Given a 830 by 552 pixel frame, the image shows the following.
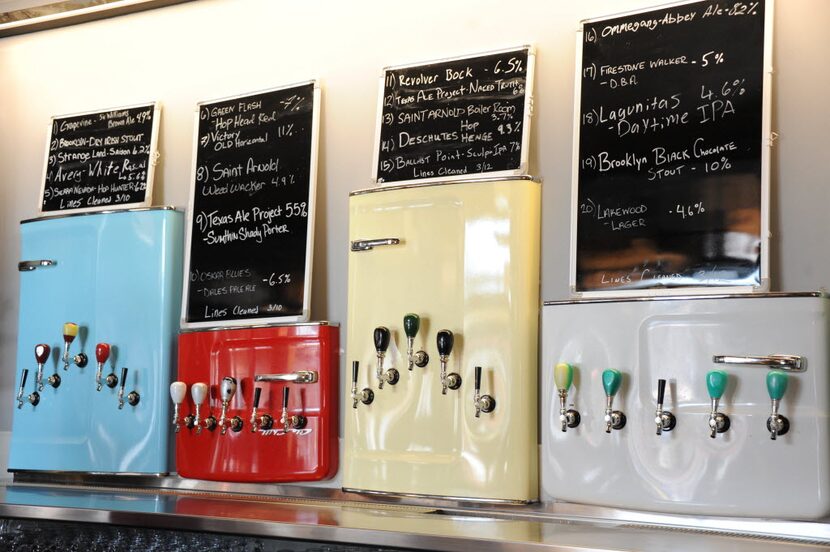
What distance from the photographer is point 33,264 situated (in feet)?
12.1

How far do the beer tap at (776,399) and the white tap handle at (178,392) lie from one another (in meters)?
1.89

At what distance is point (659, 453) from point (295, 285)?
4.36 feet

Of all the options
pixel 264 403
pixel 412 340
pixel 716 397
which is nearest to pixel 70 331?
pixel 264 403

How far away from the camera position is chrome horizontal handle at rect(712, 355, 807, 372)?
2428 mm

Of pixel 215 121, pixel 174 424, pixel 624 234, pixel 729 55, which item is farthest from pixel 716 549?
pixel 215 121

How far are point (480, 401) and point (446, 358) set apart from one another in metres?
0.16

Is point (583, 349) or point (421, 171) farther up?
point (421, 171)

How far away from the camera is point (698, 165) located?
273cm

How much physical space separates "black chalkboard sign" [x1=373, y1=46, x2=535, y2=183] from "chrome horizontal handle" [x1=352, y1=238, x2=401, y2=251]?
22cm

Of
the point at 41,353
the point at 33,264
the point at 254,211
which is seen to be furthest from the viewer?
the point at 33,264

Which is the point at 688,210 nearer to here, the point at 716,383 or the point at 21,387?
the point at 716,383

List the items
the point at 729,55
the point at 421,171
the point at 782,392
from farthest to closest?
the point at 421,171 → the point at 729,55 → the point at 782,392

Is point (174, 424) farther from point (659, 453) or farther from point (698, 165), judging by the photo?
point (698, 165)

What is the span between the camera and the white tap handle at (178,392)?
335 cm
